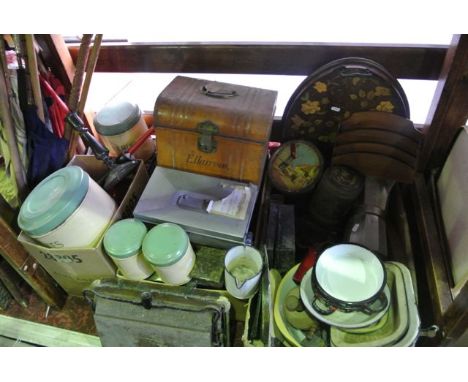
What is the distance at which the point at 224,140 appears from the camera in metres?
1.50

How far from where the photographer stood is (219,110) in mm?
1479

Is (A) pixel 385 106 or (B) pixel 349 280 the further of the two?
(A) pixel 385 106

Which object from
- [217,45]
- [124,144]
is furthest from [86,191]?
[217,45]

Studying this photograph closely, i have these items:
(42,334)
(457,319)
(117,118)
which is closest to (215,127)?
(117,118)

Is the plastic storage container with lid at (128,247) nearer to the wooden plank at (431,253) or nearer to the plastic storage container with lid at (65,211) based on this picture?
the plastic storage container with lid at (65,211)

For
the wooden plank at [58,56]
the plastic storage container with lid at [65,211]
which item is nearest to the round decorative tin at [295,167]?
the plastic storage container with lid at [65,211]

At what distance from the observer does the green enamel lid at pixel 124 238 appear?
4.59 feet

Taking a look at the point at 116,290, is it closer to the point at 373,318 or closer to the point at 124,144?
the point at 124,144

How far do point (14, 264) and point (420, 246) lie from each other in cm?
176

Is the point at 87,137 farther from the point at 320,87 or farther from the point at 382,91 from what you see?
the point at 382,91

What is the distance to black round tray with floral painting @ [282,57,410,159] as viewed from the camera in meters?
1.65

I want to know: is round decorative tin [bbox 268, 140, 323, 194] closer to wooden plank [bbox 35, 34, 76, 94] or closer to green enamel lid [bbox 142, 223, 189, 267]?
green enamel lid [bbox 142, 223, 189, 267]

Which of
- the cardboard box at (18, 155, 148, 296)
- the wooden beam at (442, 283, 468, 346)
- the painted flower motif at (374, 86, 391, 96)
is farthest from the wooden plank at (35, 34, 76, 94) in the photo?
the wooden beam at (442, 283, 468, 346)

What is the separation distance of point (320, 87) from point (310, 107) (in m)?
0.12
